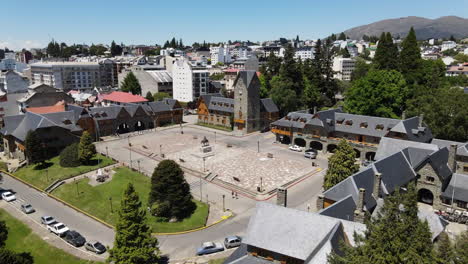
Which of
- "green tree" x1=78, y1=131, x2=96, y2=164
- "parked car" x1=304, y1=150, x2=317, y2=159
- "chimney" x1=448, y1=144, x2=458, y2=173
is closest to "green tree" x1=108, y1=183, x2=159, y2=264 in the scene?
"green tree" x1=78, y1=131, x2=96, y2=164

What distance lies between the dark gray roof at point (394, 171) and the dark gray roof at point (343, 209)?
23.4ft

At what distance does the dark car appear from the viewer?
119ft

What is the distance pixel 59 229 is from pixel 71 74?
407ft

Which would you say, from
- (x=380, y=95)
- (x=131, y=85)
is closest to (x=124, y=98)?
(x=131, y=85)

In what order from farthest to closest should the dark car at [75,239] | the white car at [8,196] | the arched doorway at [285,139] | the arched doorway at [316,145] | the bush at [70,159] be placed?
the arched doorway at [285,139] < the arched doorway at [316,145] < the bush at [70,159] < the white car at [8,196] < the dark car at [75,239]

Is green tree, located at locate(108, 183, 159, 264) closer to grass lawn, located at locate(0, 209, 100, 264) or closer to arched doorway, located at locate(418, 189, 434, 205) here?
grass lawn, located at locate(0, 209, 100, 264)

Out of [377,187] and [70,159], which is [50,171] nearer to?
[70,159]

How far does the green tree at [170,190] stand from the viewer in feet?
135

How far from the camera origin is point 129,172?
56531mm

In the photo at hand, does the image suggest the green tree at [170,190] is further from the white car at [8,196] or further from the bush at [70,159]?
the bush at [70,159]

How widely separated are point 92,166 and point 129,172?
830 centimetres

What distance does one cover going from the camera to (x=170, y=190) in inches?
1623

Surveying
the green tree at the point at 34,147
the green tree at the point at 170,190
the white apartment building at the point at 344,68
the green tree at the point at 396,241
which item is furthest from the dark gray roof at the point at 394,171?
the white apartment building at the point at 344,68

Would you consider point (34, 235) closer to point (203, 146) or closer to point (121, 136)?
point (203, 146)
